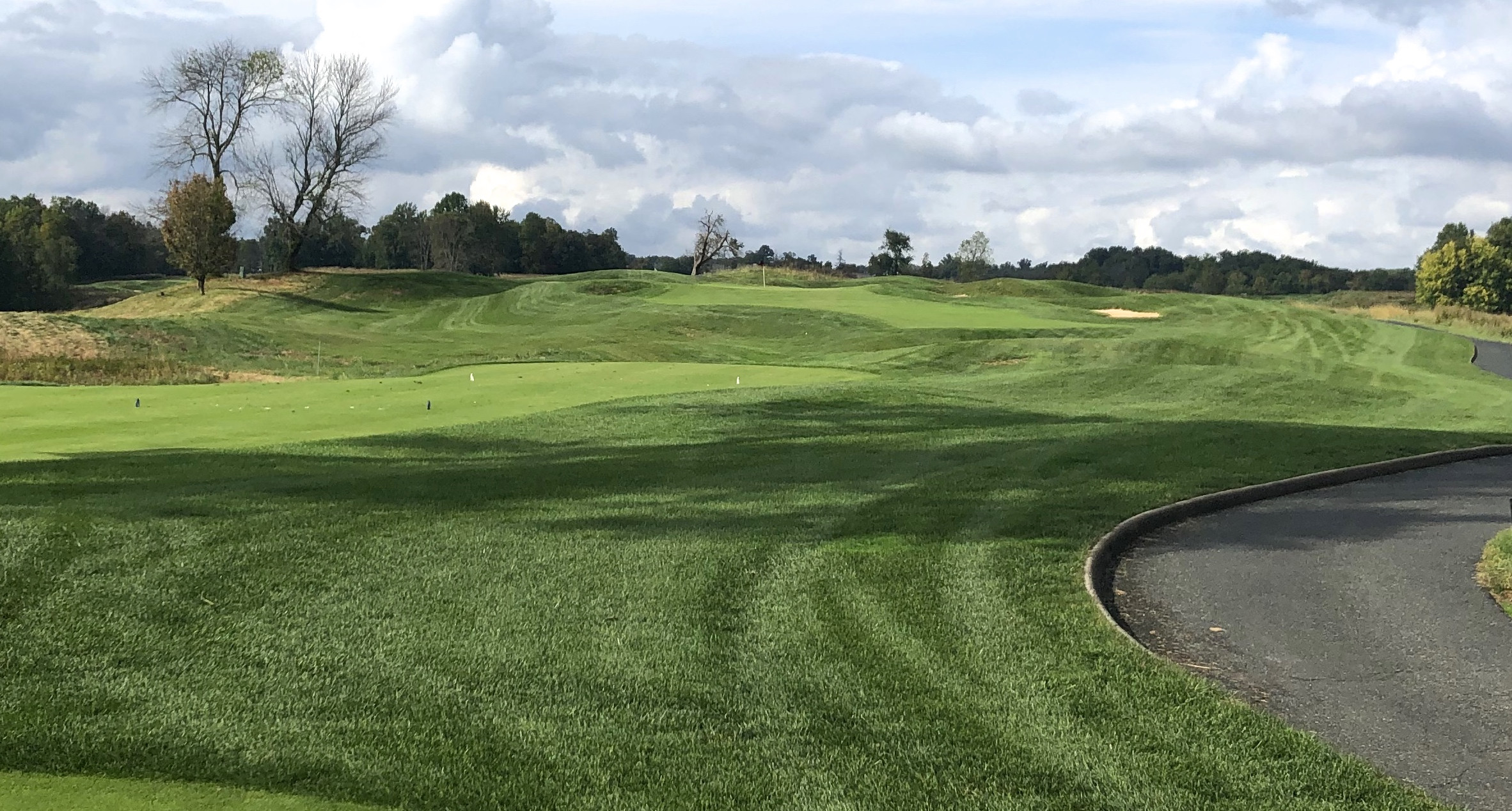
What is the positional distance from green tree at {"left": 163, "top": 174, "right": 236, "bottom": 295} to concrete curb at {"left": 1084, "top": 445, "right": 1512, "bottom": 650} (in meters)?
52.1

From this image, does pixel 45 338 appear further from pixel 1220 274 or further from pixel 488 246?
pixel 1220 274

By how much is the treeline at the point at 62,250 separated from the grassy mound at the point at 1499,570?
261 feet

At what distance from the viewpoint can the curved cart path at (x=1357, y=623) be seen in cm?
625

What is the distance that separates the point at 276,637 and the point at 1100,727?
179 inches

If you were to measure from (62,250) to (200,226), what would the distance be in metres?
42.0

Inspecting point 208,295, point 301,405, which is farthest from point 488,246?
point 301,405

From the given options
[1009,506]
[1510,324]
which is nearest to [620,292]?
[1510,324]

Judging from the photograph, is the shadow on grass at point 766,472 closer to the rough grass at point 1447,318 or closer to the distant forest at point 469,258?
the rough grass at point 1447,318

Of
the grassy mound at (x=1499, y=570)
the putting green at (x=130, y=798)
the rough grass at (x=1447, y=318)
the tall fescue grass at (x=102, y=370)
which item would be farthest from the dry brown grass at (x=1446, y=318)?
the putting green at (x=130, y=798)

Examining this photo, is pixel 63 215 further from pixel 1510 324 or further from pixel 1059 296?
pixel 1510 324

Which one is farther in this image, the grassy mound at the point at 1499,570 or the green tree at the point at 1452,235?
the green tree at the point at 1452,235

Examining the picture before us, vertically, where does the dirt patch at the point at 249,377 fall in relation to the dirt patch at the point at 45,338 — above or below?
below

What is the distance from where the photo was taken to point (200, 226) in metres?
56.0

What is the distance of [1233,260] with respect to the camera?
13575cm
